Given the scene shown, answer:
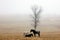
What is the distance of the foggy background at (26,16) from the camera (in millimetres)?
4005

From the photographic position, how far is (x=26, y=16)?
13.3ft

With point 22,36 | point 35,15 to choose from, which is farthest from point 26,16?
point 22,36

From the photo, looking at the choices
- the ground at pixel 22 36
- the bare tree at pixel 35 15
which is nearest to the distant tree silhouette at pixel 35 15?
the bare tree at pixel 35 15

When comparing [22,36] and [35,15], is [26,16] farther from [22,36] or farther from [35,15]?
[22,36]

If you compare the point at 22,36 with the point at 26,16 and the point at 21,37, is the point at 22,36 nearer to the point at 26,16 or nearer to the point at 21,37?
the point at 21,37

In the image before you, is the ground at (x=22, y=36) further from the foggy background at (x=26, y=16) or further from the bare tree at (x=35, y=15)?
the bare tree at (x=35, y=15)

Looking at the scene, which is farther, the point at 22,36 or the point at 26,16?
the point at 26,16

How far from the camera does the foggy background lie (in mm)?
4005

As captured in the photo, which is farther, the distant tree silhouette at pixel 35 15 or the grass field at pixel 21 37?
the distant tree silhouette at pixel 35 15

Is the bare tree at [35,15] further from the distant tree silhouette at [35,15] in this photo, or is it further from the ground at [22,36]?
the ground at [22,36]

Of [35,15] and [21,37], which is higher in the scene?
[35,15]

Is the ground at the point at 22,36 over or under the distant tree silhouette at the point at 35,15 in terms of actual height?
under

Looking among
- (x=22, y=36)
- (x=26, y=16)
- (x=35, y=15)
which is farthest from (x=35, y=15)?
(x=22, y=36)

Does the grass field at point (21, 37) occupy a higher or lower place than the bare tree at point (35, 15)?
lower
